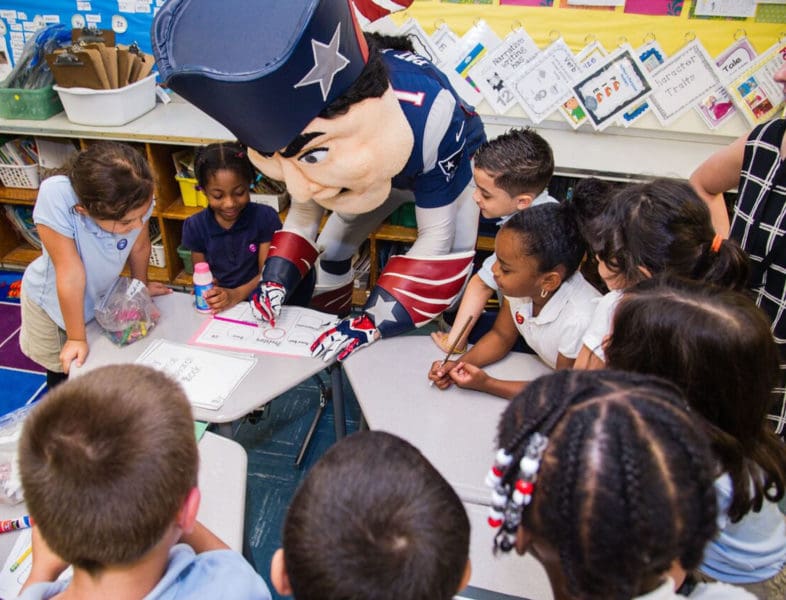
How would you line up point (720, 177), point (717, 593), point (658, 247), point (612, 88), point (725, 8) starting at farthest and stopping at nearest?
point (612, 88) < point (725, 8) < point (720, 177) < point (658, 247) < point (717, 593)

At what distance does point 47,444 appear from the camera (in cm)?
72

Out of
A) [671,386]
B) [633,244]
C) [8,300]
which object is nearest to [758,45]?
[633,244]

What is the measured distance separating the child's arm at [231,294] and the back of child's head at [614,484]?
1.24 m

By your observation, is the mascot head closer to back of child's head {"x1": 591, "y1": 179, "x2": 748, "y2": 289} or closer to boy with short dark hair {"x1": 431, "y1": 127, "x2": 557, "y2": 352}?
boy with short dark hair {"x1": 431, "y1": 127, "x2": 557, "y2": 352}

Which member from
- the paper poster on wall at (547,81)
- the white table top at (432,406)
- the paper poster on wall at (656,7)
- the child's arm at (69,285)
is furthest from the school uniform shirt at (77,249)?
the paper poster on wall at (656,7)

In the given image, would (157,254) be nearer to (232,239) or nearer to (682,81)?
(232,239)

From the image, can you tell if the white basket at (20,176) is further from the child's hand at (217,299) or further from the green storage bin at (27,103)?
the child's hand at (217,299)

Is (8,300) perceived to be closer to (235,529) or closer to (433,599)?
(235,529)

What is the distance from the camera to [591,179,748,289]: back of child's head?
1224mm

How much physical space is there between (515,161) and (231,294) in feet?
3.17

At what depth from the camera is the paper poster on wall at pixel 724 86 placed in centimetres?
246

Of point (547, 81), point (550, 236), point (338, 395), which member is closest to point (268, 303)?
point (338, 395)

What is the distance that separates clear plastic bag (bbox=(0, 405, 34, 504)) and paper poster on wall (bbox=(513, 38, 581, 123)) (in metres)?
2.30

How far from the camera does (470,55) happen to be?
267 centimetres
